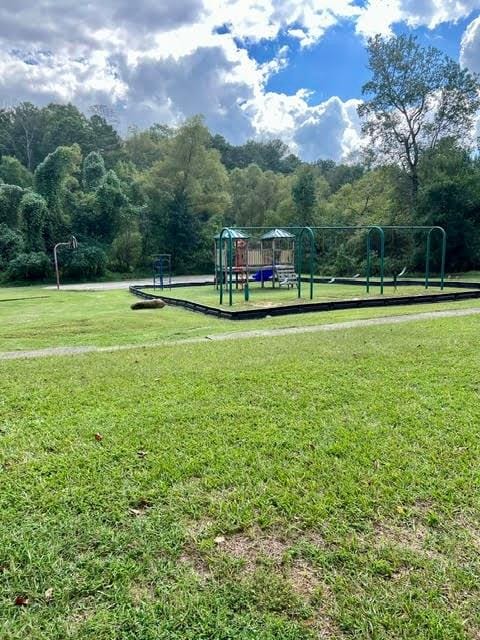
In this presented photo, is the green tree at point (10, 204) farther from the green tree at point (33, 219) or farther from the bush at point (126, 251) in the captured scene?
the bush at point (126, 251)

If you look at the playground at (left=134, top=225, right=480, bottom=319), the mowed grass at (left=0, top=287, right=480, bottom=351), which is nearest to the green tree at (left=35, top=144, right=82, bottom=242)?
the playground at (left=134, top=225, right=480, bottom=319)

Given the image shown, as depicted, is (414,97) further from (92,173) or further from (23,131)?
(23,131)

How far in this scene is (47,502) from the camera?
7.26 feet

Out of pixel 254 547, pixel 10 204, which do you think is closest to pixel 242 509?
pixel 254 547

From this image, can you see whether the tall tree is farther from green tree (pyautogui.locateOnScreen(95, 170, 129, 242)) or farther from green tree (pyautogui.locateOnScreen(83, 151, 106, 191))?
green tree (pyautogui.locateOnScreen(83, 151, 106, 191))

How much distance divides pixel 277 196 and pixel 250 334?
92.8ft

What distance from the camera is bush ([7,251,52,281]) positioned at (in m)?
23.4

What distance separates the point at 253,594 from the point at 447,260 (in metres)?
20.5

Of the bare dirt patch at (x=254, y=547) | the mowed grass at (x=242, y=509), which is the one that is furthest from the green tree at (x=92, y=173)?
the bare dirt patch at (x=254, y=547)

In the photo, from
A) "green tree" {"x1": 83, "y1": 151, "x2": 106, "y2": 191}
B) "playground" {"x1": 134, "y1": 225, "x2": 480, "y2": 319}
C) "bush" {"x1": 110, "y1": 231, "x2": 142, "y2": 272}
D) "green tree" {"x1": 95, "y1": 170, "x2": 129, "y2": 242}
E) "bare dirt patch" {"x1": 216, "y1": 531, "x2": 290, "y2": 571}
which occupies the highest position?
"green tree" {"x1": 83, "y1": 151, "x2": 106, "y2": 191}

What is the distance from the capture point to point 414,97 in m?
22.8

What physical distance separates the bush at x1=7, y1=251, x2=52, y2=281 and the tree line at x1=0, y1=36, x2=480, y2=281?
0.22 ft

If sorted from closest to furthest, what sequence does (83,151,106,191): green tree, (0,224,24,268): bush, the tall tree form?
1. the tall tree
2. (0,224,24,268): bush
3. (83,151,106,191): green tree

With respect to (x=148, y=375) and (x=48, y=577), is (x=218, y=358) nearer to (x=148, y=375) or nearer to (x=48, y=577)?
(x=148, y=375)
